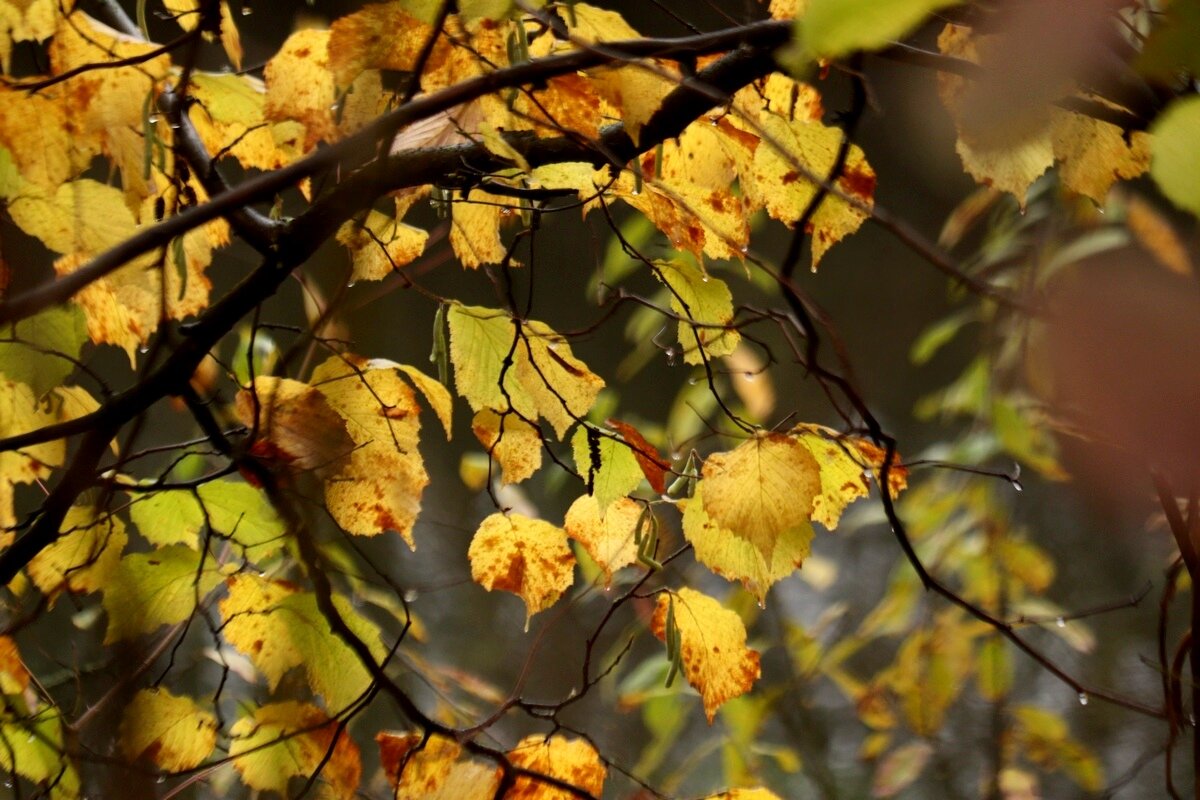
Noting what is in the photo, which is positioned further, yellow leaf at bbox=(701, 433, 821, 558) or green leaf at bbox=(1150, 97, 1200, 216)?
yellow leaf at bbox=(701, 433, 821, 558)

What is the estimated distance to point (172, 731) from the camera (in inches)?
19.9

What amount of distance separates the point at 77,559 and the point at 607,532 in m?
0.28

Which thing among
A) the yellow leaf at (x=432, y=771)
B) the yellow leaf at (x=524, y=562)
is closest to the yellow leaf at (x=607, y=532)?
the yellow leaf at (x=524, y=562)

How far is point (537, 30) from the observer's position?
20.4 inches

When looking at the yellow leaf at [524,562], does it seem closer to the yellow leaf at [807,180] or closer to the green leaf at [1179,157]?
the yellow leaf at [807,180]

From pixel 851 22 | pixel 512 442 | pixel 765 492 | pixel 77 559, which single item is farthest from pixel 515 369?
pixel 851 22

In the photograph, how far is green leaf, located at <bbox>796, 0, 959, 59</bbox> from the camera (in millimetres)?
128

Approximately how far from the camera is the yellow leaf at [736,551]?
1.50ft

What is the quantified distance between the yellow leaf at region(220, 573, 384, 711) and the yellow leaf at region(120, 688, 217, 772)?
70 mm

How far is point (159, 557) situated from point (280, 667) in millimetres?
82

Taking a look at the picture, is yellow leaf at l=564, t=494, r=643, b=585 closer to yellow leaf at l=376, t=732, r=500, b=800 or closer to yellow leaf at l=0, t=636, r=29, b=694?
yellow leaf at l=376, t=732, r=500, b=800

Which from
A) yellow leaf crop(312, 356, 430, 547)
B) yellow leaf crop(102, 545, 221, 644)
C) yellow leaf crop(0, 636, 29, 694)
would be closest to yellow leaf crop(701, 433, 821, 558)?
yellow leaf crop(312, 356, 430, 547)

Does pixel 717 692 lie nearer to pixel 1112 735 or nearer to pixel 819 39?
pixel 819 39

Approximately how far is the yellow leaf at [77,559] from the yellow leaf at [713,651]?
11.4 inches
